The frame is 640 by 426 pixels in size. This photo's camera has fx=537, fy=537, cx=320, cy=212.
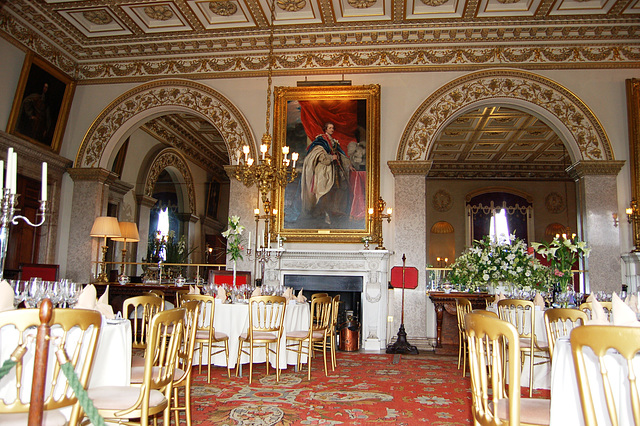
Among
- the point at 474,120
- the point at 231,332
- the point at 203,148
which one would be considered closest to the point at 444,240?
the point at 474,120

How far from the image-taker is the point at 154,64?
10.0 m

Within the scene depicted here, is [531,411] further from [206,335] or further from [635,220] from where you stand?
[635,220]

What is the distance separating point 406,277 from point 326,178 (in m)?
2.12

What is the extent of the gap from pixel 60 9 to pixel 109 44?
3.96ft

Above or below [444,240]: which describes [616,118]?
above

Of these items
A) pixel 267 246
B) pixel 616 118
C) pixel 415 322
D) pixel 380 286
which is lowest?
pixel 415 322

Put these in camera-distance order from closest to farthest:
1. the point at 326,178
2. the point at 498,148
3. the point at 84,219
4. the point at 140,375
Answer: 1. the point at 140,375
2. the point at 326,178
3. the point at 84,219
4. the point at 498,148

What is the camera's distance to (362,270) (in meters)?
8.79

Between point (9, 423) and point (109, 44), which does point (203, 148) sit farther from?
point (9, 423)

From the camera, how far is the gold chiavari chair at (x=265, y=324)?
539cm

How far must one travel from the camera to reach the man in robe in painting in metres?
9.05

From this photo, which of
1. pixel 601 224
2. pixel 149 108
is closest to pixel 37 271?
pixel 149 108

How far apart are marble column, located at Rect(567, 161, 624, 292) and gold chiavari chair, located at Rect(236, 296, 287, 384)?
5437mm

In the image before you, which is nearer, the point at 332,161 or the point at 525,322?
the point at 525,322
